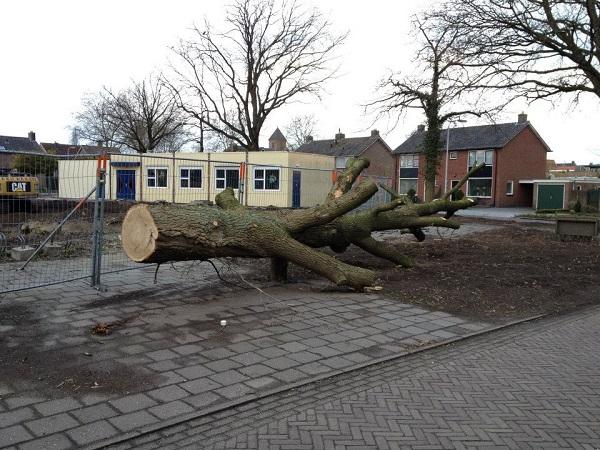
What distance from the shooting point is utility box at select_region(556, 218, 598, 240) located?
1700cm

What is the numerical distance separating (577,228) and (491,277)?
9701 millimetres

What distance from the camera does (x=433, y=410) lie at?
3930mm

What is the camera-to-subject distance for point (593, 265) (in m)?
11.7

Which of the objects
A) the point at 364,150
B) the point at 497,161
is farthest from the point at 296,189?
the point at 364,150

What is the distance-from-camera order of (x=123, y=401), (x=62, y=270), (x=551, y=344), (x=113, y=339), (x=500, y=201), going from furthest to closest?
(x=500, y=201) < (x=62, y=270) < (x=551, y=344) < (x=113, y=339) < (x=123, y=401)

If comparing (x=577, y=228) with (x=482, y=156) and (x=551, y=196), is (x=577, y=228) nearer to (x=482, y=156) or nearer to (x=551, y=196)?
(x=551, y=196)

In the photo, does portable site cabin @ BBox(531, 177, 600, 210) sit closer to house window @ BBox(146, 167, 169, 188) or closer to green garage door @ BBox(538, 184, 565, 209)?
green garage door @ BBox(538, 184, 565, 209)

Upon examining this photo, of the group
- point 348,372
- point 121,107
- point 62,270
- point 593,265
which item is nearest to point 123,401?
point 348,372

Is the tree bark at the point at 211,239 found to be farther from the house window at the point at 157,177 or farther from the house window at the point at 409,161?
the house window at the point at 409,161

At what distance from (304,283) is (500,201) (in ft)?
148

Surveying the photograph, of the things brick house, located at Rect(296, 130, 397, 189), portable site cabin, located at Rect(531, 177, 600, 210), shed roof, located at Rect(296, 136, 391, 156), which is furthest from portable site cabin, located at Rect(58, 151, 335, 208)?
shed roof, located at Rect(296, 136, 391, 156)

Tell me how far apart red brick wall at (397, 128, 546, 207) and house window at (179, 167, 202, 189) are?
37.9 meters

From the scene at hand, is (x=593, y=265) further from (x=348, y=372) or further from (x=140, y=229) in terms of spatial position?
(x=140, y=229)

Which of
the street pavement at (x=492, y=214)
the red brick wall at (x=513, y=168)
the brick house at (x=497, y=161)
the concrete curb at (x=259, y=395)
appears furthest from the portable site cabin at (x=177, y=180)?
the red brick wall at (x=513, y=168)
